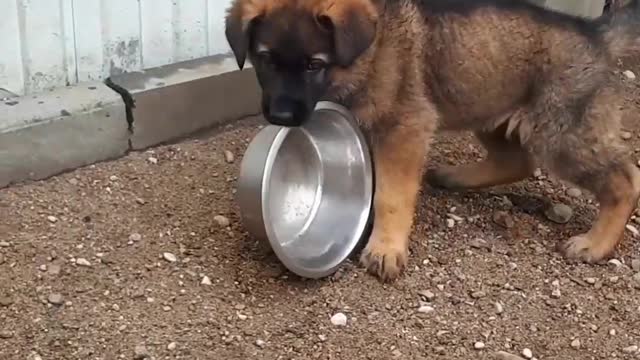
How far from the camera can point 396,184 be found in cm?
354

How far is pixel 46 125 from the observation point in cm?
379

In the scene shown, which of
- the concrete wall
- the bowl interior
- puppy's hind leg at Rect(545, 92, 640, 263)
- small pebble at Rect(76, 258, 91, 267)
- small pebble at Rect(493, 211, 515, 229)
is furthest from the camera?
the concrete wall

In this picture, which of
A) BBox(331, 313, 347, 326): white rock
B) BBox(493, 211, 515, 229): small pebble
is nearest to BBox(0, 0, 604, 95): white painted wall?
BBox(493, 211, 515, 229): small pebble

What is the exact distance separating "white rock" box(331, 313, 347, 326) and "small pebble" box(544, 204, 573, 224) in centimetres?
112

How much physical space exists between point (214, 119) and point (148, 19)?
1.64 feet

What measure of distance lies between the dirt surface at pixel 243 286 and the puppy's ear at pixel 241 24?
2.26ft

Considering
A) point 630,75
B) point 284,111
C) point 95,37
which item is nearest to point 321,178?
point 284,111

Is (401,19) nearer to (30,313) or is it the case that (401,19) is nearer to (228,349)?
(228,349)

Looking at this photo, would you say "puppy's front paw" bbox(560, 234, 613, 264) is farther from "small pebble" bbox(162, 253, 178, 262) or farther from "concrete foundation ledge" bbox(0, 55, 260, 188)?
"concrete foundation ledge" bbox(0, 55, 260, 188)

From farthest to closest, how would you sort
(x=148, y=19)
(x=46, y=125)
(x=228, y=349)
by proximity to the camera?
(x=148, y=19) → (x=46, y=125) → (x=228, y=349)

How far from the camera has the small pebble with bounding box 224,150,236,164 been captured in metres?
4.16

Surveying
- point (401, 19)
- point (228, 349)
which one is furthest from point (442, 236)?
point (228, 349)

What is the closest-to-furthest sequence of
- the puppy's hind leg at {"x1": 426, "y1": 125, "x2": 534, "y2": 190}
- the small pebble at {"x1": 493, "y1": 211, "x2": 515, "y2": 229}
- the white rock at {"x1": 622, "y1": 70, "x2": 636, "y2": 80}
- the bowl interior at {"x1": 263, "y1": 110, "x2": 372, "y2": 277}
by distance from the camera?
1. the bowl interior at {"x1": 263, "y1": 110, "x2": 372, "y2": 277}
2. the small pebble at {"x1": 493, "y1": 211, "x2": 515, "y2": 229}
3. the puppy's hind leg at {"x1": 426, "y1": 125, "x2": 534, "y2": 190}
4. the white rock at {"x1": 622, "y1": 70, "x2": 636, "y2": 80}

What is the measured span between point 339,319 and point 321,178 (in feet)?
2.15
